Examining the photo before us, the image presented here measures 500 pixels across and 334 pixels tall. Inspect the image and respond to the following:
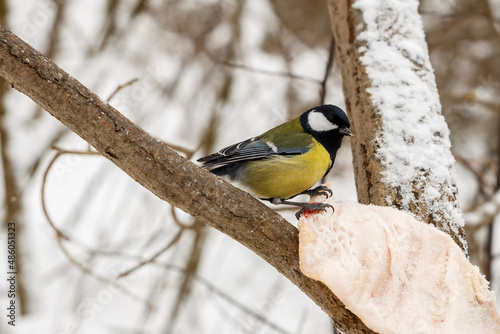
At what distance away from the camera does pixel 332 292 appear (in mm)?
1626

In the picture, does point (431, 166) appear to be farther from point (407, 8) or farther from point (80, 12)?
point (80, 12)

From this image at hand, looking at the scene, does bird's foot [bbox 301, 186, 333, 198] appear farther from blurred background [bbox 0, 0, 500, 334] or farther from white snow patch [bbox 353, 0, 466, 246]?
blurred background [bbox 0, 0, 500, 334]

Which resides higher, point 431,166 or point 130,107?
point 130,107

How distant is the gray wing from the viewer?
2.27 m

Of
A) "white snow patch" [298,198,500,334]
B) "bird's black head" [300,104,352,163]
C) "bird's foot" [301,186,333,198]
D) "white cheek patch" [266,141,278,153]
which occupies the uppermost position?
"bird's black head" [300,104,352,163]

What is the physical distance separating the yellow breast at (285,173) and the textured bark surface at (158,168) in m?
0.55

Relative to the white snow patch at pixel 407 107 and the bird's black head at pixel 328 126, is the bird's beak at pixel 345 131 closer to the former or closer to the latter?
the bird's black head at pixel 328 126

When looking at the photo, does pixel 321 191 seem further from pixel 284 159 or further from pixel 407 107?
pixel 407 107

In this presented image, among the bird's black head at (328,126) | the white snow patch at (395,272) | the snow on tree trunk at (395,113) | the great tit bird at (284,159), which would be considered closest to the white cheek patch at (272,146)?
the great tit bird at (284,159)

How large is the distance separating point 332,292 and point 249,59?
13.2ft

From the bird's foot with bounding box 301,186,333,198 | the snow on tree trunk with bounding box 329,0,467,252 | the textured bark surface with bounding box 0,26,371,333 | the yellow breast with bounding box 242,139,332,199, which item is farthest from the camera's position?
the yellow breast with bounding box 242,139,332,199

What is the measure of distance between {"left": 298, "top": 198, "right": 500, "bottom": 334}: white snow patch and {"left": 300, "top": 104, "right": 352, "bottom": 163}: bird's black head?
694mm

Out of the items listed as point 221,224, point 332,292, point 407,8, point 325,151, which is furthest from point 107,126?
point 407,8

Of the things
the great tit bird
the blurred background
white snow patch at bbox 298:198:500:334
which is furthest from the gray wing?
the blurred background
